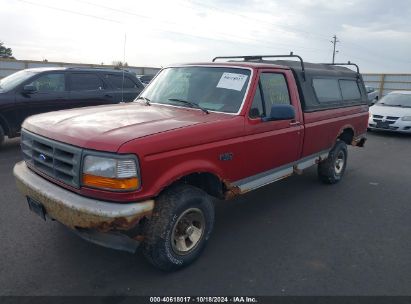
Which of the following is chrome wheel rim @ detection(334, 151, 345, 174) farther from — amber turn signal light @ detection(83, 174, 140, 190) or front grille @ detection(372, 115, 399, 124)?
front grille @ detection(372, 115, 399, 124)

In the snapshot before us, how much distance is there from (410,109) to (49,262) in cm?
1201

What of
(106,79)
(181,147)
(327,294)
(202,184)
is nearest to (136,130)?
(181,147)

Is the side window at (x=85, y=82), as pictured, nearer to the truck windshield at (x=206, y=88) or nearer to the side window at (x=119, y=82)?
the side window at (x=119, y=82)

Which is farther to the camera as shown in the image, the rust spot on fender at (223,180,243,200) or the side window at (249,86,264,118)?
the side window at (249,86,264,118)

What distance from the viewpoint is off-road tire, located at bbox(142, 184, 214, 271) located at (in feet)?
10.1

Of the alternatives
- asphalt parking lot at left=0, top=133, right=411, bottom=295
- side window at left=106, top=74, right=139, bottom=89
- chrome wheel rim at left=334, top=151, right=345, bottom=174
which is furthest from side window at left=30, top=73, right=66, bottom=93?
chrome wheel rim at left=334, top=151, right=345, bottom=174

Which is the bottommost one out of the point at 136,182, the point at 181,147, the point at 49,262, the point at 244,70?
the point at 49,262

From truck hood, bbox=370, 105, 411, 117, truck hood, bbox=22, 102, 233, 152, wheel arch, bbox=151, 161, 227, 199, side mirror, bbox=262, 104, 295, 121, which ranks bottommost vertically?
wheel arch, bbox=151, 161, 227, 199

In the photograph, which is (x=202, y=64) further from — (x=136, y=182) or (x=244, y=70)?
(x=136, y=182)

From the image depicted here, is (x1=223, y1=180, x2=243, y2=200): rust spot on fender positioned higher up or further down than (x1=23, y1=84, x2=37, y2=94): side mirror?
further down

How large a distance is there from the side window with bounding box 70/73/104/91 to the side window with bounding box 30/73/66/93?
230 mm

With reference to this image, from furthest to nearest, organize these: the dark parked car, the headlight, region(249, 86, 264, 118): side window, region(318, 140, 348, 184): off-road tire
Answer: the dark parked car, region(318, 140, 348, 184): off-road tire, region(249, 86, 264, 118): side window, the headlight

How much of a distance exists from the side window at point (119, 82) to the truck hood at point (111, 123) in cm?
Answer: 522

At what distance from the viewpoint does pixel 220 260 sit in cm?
359
